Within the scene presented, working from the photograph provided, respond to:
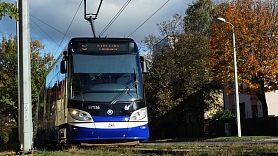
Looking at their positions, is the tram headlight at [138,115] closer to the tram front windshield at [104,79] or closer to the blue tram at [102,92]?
the blue tram at [102,92]

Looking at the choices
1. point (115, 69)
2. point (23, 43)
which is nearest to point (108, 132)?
point (115, 69)

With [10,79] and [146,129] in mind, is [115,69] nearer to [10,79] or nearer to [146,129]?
[146,129]

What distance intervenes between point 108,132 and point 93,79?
171 cm

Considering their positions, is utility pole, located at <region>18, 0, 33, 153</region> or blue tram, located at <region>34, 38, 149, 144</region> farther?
utility pole, located at <region>18, 0, 33, 153</region>

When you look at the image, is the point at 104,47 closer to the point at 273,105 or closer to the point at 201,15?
the point at 273,105

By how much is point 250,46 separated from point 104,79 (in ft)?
69.6

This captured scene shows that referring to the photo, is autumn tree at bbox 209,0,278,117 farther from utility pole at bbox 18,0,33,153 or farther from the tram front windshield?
utility pole at bbox 18,0,33,153

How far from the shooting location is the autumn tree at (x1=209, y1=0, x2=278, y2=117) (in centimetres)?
3219

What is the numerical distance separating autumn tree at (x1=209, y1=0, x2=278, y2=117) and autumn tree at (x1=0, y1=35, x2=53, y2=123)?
1748 centimetres

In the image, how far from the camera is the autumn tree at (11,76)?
41.3 m

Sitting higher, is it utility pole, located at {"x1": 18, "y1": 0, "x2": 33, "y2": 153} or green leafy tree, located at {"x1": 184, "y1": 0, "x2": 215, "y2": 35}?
green leafy tree, located at {"x1": 184, "y1": 0, "x2": 215, "y2": 35}

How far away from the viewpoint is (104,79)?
14016 mm

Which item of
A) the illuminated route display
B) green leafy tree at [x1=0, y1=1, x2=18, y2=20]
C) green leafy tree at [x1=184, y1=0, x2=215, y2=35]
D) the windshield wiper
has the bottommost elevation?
the windshield wiper

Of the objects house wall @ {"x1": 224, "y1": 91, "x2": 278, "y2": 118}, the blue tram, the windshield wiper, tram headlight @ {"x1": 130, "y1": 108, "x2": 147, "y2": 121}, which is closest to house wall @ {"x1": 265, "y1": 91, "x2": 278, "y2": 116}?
house wall @ {"x1": 224, "y1": 91, "x2": 278, "y2": 118}
